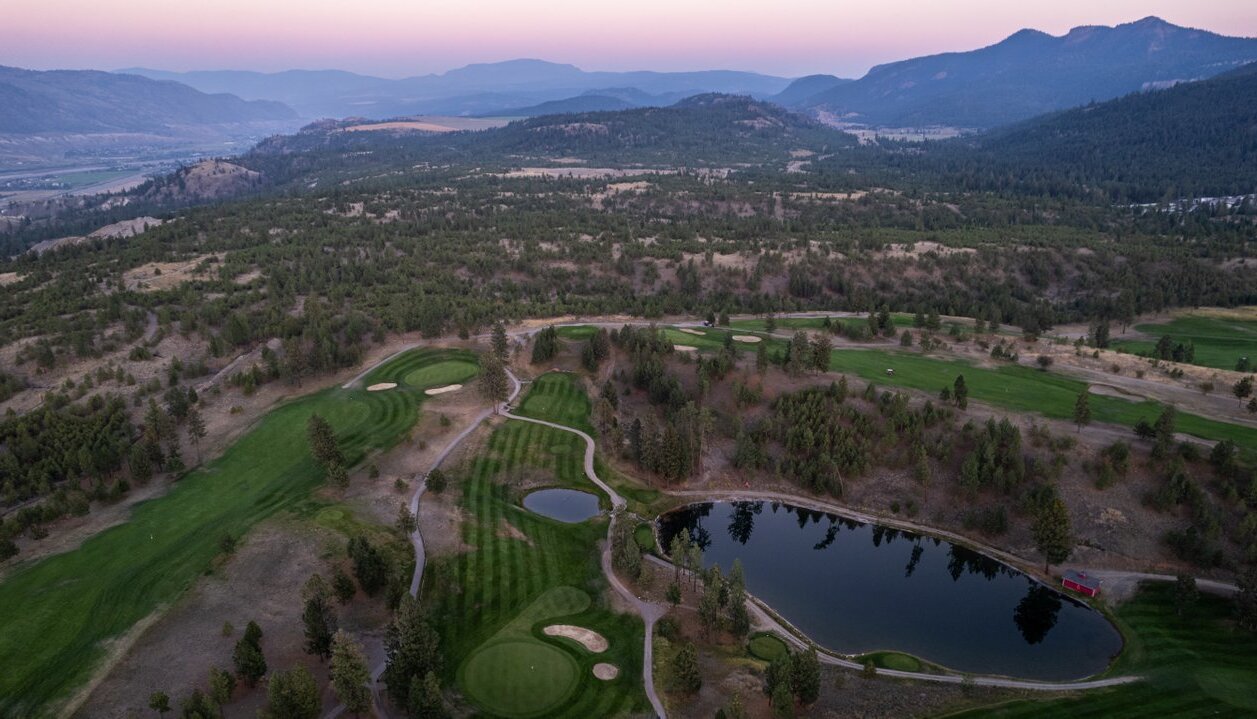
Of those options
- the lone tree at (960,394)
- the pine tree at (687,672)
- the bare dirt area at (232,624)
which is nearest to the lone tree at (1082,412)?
the lone tree at (960,394)

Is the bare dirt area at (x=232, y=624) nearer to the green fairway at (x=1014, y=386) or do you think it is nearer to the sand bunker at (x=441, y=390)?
the sand bunker at (x=441, y=390)

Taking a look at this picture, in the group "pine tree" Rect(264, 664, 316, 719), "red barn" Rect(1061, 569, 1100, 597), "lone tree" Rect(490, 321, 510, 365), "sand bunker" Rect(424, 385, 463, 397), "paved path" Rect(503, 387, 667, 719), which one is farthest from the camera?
"lone tree" Rect(490, 321, 510, 365)

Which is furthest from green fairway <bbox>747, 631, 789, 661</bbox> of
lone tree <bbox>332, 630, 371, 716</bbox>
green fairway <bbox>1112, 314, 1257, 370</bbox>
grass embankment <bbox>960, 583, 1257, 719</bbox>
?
green fairway <bbox>1112, 314, 1257, 370</bbox>

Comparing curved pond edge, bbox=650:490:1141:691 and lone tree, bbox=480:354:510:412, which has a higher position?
lone tree, bbox=480:354:510:412

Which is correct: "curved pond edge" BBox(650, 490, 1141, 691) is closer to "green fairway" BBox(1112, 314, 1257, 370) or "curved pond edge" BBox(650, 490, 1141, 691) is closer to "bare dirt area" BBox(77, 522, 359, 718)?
"bare dirt area" BBox(77, 522, 359, 718)

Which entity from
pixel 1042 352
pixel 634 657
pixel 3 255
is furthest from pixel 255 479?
pixel 3 255

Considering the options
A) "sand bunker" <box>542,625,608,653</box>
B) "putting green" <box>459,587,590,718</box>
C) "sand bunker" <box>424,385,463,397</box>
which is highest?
"sand bunker" <box>424,385,463,397</box>
